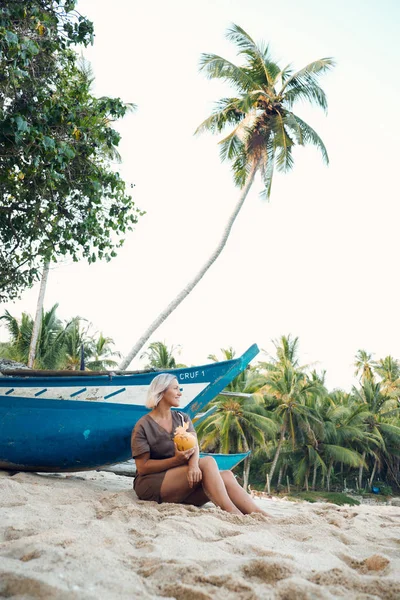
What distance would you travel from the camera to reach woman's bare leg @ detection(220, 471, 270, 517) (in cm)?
338

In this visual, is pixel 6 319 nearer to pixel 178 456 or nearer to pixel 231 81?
pixel 231 81

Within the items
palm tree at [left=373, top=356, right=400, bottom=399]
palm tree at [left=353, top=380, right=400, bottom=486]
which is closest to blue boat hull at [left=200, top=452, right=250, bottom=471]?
palm tree at [left=353, top=380, right=400, bottom=486]

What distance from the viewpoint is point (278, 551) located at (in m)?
2.22

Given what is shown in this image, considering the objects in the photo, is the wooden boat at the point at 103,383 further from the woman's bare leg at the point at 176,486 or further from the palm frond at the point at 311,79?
the palm frond at the point at 311,79

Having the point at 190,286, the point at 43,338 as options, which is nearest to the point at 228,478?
the point at 190,286

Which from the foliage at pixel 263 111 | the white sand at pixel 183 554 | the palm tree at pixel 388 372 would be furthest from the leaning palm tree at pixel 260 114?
the palm tree at pixel 388 372

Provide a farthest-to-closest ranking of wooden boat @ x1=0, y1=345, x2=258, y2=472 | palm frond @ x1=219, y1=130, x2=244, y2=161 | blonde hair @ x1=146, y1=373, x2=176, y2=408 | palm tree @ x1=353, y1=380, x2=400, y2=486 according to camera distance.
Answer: palm tree @ x1=353, y1=380, x2=400, y2=486
palm frond @ x1=219, y1=130, x2=244, y2=161
wooden boat @ x1=0, y1=345, x2=258, y2=472
blonde hair @ x1=146, y1=373, x2=176, y2=408

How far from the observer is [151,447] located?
3.65 metres

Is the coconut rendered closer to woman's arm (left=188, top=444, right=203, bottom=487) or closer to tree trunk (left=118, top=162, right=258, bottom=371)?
woman's arm (left=188, top=444, right=203, bottom=487)

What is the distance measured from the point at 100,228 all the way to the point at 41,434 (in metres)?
3.40

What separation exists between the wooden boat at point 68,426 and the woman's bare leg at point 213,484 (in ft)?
5.86

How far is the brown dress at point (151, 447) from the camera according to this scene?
11.5 ft

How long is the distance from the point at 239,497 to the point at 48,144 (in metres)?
4.09

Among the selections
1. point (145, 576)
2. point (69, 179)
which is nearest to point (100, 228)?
point (69, 179)
